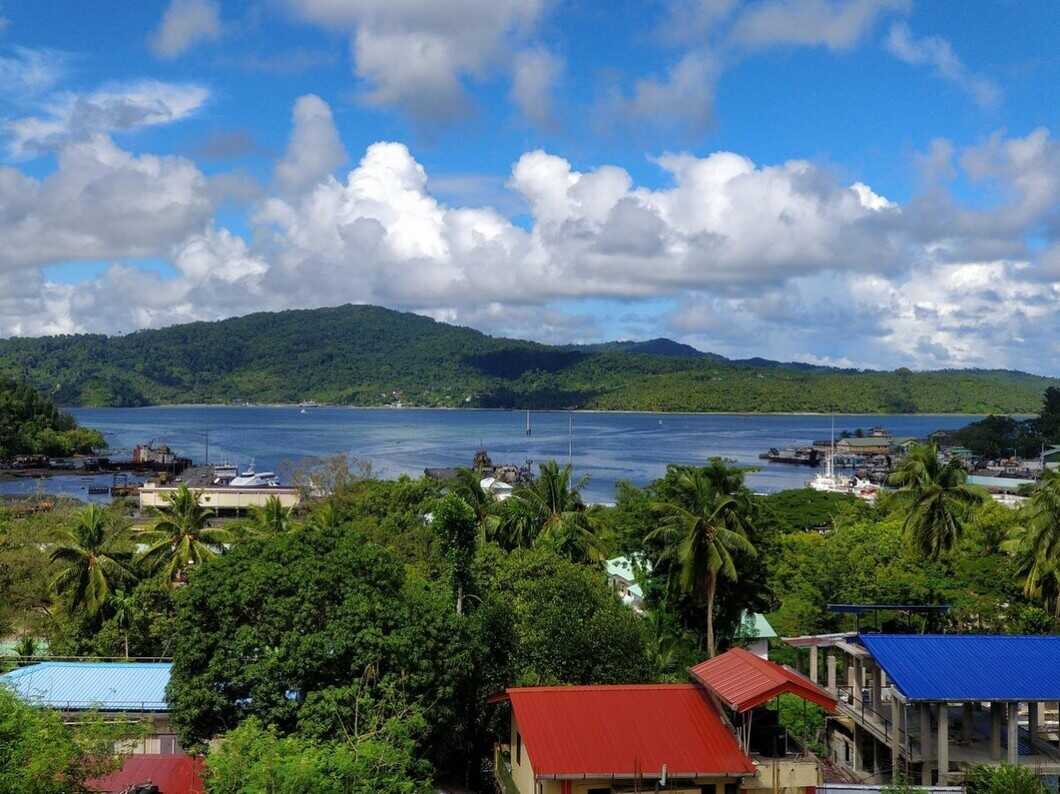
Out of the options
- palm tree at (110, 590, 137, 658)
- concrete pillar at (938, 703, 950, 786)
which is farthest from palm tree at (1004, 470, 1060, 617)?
palm tree at (110, 590, 137, 658)

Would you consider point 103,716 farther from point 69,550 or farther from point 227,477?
point 227,477

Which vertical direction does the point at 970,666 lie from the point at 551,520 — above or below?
below

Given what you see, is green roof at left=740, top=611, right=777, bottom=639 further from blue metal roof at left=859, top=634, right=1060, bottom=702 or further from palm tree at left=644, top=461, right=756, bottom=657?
blue metal roof at left=859, top=634, right=1060, bottom=702

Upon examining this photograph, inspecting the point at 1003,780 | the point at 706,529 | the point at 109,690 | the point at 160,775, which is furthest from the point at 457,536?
the point at 1003,780

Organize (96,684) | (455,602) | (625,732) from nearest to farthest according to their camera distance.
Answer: (625,732), (96,684), (455,602)

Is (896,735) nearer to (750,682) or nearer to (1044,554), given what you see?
(750,682)

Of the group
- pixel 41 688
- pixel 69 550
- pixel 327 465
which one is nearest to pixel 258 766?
pixel 41 688
